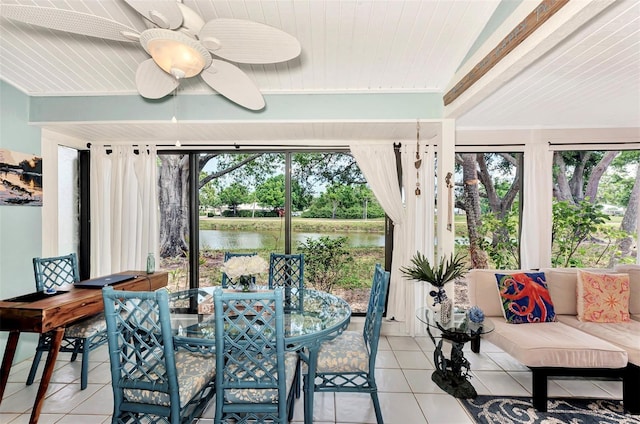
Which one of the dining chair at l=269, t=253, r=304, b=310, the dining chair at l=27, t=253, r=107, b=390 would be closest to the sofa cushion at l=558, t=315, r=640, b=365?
the dining chair at l=269, t=253, r=304, b=310

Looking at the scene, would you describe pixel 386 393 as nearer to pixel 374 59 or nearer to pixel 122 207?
pixel 374 59

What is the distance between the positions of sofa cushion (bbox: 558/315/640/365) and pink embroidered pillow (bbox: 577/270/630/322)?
70 mm

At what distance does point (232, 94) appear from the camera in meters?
1.93

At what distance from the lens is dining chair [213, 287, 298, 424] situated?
158 centimetres

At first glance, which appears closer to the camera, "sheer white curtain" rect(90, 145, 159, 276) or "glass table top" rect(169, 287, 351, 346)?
"glass table top" rect(169, 287, 351, 346)

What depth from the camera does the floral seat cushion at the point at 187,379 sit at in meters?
1.63

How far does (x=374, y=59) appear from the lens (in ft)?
7.52

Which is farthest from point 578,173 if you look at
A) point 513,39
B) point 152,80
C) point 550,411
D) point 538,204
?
point 152,80

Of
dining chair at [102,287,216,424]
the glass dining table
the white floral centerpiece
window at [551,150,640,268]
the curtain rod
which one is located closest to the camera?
dining chair at [102,287,216,424]

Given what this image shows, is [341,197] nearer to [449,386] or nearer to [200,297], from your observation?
[200,297]

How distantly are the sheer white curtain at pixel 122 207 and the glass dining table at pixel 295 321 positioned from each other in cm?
134

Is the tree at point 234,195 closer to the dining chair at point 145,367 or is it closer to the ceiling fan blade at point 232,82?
the ceiling fan blade at point 232,82

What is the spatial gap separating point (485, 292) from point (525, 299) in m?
0.33

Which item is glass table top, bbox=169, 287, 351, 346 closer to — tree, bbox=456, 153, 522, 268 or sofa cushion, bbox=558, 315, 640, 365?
sofa cushion, bbox=558, 315, 640, 365
